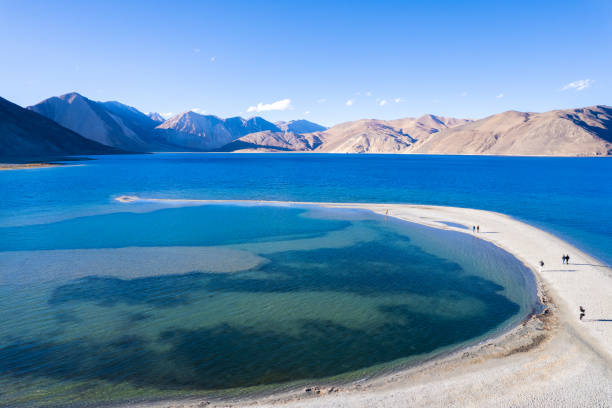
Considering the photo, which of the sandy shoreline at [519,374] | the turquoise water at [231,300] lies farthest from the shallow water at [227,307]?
the sandy shoreline at [519,374]

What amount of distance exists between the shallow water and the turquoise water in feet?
0.40

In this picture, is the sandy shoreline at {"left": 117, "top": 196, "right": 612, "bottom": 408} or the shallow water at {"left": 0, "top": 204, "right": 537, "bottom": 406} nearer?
the sandy shoreline at {"left": 117, "top": 196, "right": 612, "bottom": 408}

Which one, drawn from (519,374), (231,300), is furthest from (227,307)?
(519,374)

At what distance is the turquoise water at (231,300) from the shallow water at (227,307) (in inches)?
4.8

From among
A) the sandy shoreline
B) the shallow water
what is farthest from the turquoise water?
the sandy shoreline

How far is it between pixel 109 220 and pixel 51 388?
4475 cm

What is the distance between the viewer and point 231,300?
25656 millimetres

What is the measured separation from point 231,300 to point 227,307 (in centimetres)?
110

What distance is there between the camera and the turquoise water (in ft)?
57.0

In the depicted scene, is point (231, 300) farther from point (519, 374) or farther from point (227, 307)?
point (519, 374)

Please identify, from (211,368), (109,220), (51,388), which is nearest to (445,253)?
(211,368)

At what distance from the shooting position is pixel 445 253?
1506 inches

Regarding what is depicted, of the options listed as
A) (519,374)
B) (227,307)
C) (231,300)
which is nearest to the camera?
(519,374)

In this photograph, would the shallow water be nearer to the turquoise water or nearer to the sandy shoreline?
the turquoise water
